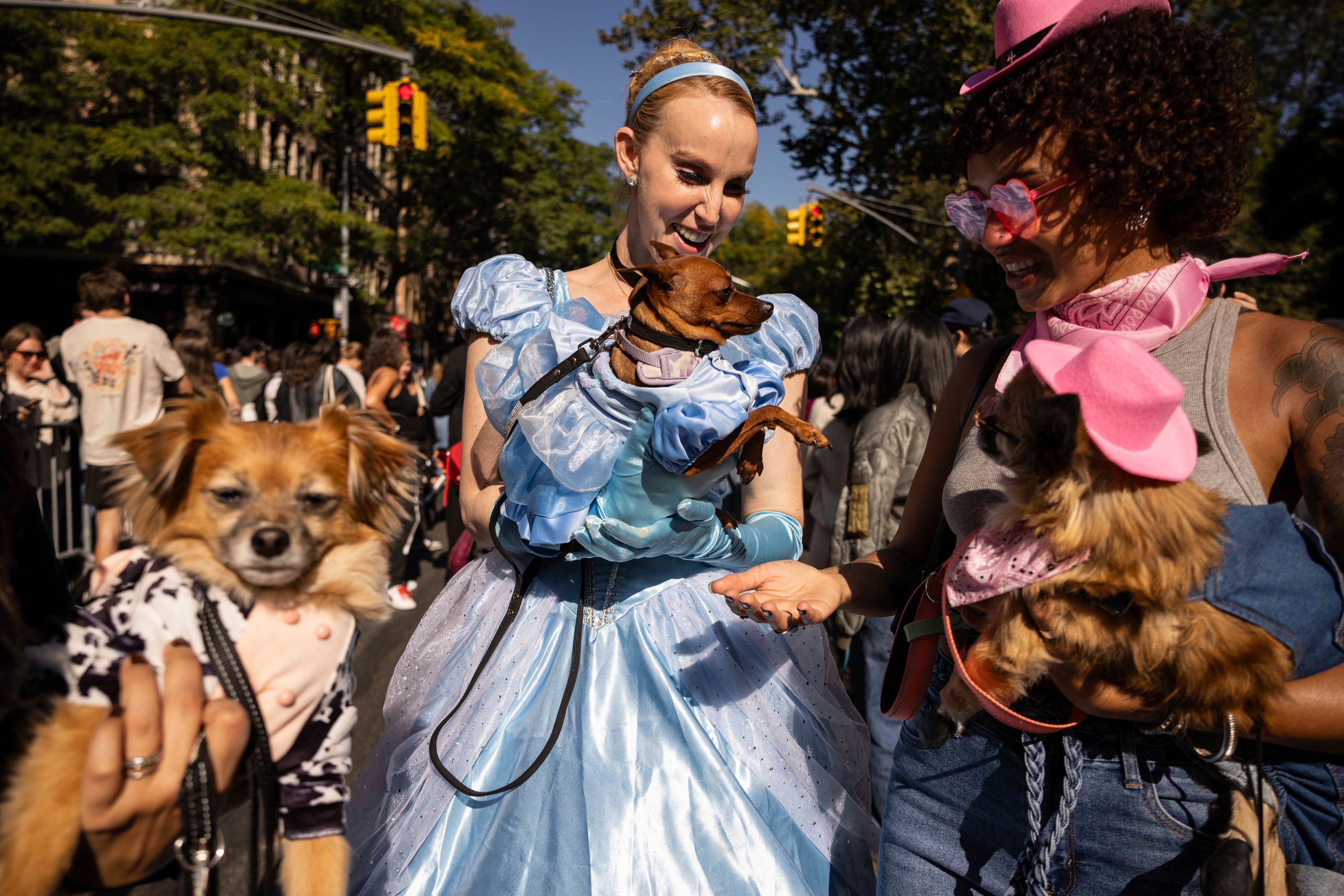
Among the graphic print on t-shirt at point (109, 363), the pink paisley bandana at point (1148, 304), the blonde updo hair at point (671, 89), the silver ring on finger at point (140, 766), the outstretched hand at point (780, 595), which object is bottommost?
the silver ring on finger at point (140, 766)

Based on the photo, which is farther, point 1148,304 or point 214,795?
point 1148,304

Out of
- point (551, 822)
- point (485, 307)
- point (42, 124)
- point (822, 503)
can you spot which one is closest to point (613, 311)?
point (485, 307)

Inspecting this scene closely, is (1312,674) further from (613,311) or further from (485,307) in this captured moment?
(485,307)

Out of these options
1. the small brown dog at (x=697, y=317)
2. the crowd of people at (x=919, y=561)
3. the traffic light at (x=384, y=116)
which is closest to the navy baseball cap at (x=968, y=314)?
the crowd of people at (x=919, y=561)

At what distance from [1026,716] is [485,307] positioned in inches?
66.4

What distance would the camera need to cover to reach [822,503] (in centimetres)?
509

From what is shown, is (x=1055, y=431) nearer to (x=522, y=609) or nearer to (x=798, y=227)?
(x=522, y=609)

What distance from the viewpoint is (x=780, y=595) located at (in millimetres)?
1819

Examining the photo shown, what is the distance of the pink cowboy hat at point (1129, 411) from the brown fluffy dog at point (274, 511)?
119 centimetres

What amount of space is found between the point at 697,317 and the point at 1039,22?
3.13 feet

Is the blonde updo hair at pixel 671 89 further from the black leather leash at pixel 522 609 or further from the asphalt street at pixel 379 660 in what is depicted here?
the asphalt street at pixel 379 660

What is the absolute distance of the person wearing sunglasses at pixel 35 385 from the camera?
24.2 feet

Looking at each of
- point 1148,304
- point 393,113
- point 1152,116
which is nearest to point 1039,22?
point 1152,116

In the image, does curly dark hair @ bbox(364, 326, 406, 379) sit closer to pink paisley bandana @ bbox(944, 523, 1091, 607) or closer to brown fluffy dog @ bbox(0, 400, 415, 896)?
brown fluffy dog @ bbox(0, 400, 415, 896)
